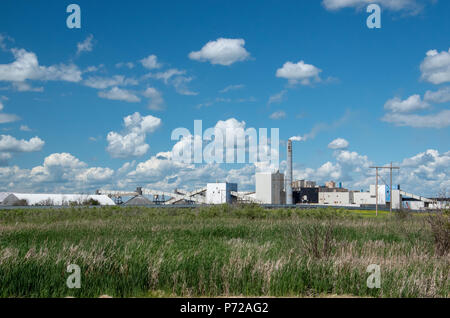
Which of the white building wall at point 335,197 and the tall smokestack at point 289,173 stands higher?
the tall smokestack at point 289,173

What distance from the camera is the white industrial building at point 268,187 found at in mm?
107250

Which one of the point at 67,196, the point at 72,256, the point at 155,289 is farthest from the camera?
the point at 67,196

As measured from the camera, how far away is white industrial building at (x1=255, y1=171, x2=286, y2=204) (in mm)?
107250

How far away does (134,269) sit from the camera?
1235cm

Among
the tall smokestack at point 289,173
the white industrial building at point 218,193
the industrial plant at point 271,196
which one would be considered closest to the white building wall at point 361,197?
the industrial plant at point 271,196

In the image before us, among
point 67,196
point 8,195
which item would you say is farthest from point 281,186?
point 8,195

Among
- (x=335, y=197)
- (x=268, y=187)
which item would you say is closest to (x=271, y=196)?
(x=268, y=187)

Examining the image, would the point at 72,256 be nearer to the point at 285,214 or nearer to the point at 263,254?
the point at 263,254

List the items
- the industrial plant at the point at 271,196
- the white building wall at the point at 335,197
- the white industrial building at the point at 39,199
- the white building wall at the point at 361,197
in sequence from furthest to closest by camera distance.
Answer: the white building wall at the point at 335,197 < the white building wall at the point at 361,197 < the industrial plant at the point at 271,196 < the white industrial building at the point at 39,199

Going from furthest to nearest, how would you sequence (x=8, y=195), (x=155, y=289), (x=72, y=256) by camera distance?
1. (x=8, y=195)
2. (x=72, y=256)
3. (x=155, y=289)

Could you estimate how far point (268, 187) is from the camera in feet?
352

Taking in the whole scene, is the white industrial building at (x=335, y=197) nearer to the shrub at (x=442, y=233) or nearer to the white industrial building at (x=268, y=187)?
the white industrial building at (x=268, y=187)
